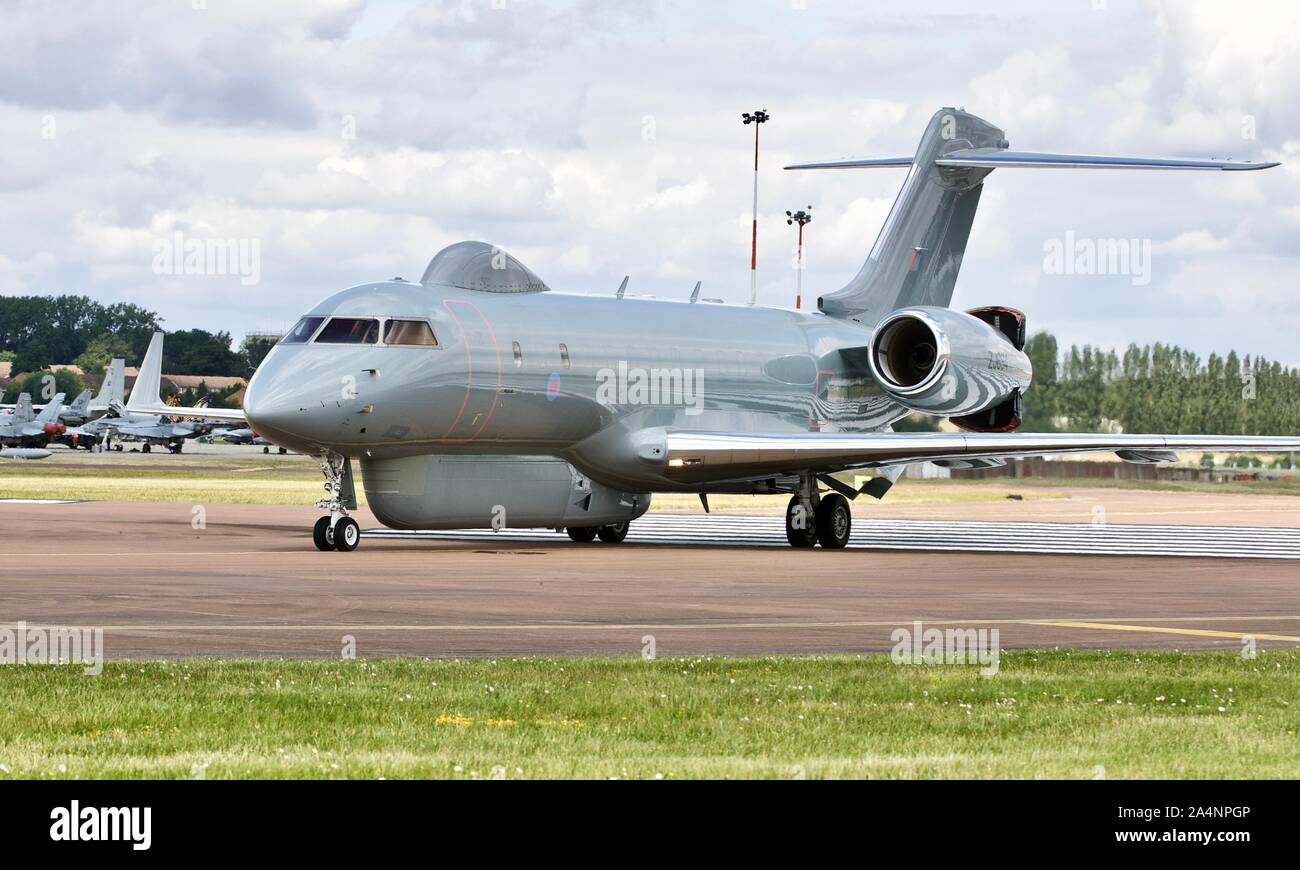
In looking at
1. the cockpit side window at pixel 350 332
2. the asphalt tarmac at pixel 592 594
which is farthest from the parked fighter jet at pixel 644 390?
the asphalt tarmac at pixel 592 594

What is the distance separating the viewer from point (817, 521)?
33.0 metres

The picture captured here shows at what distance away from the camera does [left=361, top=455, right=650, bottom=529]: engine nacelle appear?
28.3 meters

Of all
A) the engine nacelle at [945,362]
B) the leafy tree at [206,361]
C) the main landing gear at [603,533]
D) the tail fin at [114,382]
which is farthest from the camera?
the leafy tree at [206,361]

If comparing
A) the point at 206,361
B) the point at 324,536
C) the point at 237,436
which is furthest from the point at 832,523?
the point at 206,361

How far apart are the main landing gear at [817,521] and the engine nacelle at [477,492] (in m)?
3.88

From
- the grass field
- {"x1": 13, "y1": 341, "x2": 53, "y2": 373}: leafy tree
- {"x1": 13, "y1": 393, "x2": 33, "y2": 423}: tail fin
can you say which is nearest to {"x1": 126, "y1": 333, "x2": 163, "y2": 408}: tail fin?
{"x1": 13, "y1": 393, "x2": 33, "y2": 423}: tail fin

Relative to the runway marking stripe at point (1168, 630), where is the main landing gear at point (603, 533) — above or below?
above

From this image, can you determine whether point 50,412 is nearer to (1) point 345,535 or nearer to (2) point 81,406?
(2) point 81,406

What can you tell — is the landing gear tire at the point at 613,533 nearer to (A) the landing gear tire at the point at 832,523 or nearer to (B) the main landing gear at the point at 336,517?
(A) the landing gear tire at the point at 832,523

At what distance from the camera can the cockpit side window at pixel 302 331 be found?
27.4 meters

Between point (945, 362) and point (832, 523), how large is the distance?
357 cm

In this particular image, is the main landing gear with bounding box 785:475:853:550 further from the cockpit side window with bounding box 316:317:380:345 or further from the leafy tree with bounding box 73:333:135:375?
the leafy tree with bounding box 73:333:135:375

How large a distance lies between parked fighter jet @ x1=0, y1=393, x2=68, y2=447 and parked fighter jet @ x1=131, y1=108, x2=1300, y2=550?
65.5 metres
